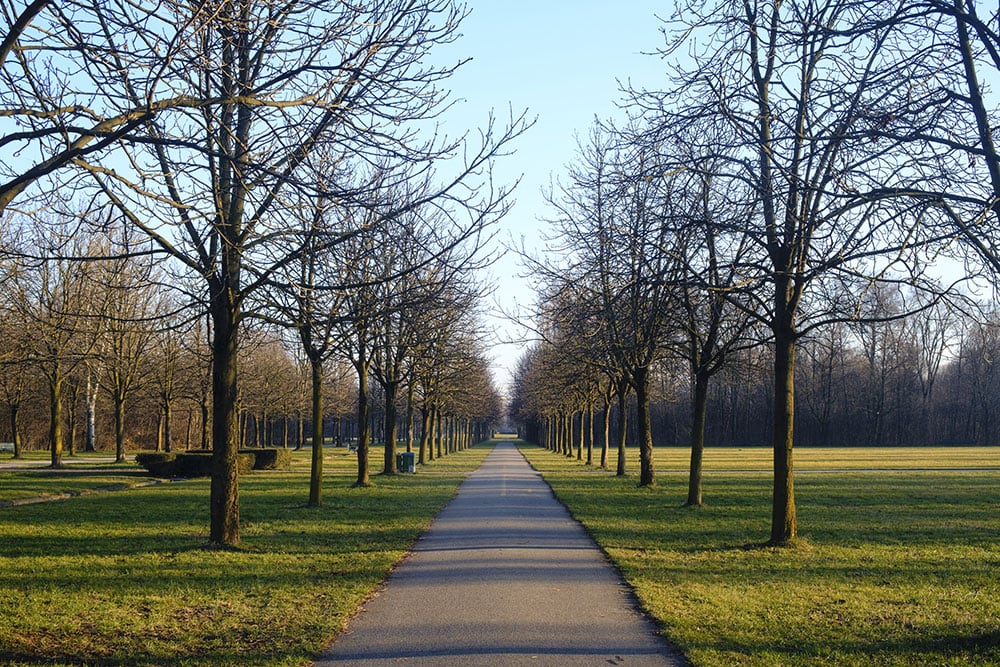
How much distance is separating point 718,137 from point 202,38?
20.0 feet

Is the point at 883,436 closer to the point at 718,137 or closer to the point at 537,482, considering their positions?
the point at 537,482

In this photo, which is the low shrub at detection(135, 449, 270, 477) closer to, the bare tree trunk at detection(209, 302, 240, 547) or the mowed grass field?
the mowed grass field

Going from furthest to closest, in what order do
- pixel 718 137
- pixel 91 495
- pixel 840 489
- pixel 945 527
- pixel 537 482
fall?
pixel 537 482, pixel 840 489, pixel 91 495, pixel 945 527, pixel 718 137

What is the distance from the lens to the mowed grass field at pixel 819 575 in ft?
23.5

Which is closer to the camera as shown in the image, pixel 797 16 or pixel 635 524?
pixel 797 16

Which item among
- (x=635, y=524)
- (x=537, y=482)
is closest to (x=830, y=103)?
(x=635, y=524)

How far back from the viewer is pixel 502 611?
8.30 metres

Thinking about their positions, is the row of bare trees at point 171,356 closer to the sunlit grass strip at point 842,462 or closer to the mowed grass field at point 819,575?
the mowed grass field at point 819,575

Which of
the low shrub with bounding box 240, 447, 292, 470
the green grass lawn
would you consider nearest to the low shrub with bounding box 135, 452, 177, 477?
the low shrub with bounding box 240, 447, 292, 470

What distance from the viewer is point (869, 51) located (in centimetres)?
915

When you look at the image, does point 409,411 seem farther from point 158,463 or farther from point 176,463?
point 158,463

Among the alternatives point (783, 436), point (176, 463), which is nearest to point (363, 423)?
point (176, 463)

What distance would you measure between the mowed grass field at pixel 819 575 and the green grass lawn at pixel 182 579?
3.34 metres

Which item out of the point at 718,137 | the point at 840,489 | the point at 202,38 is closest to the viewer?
the point at 202,38
